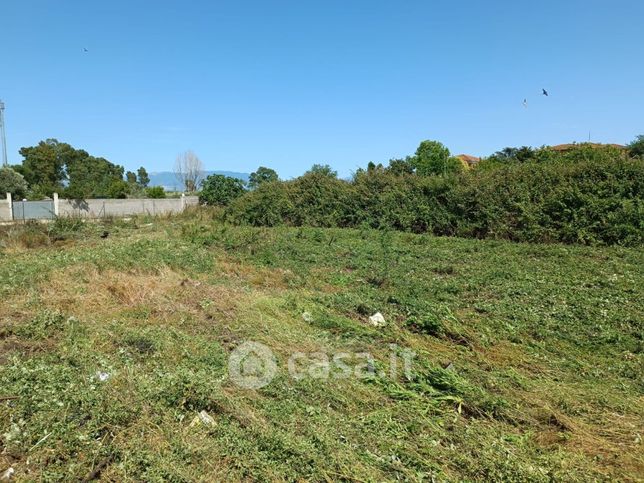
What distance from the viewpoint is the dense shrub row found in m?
9.07

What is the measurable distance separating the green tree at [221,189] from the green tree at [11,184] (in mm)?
14871

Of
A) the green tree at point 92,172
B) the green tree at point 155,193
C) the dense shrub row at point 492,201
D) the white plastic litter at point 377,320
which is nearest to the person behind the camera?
the white plastic litter at point 377,320

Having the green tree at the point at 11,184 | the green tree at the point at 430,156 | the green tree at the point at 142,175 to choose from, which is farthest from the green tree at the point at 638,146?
the green tree at the point at 142,175

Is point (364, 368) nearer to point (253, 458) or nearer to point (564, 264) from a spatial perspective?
point (253, 458)

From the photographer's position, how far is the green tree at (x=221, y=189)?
2517 cm

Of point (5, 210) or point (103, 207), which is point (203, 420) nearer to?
point (103, 207)

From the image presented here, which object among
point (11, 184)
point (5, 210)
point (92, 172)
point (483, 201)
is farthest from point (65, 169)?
point (483, 201)

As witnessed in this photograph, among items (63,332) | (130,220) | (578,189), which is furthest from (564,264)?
(130,220)

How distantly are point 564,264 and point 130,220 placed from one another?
14.5 m

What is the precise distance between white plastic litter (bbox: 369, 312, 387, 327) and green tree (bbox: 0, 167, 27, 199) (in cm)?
3329

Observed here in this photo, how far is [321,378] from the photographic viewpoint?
10.4ft

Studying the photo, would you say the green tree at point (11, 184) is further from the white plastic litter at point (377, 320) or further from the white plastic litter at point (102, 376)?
the white plastic litter at point (102, 376)

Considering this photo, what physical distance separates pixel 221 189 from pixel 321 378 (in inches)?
922

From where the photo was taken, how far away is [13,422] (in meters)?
2.45
